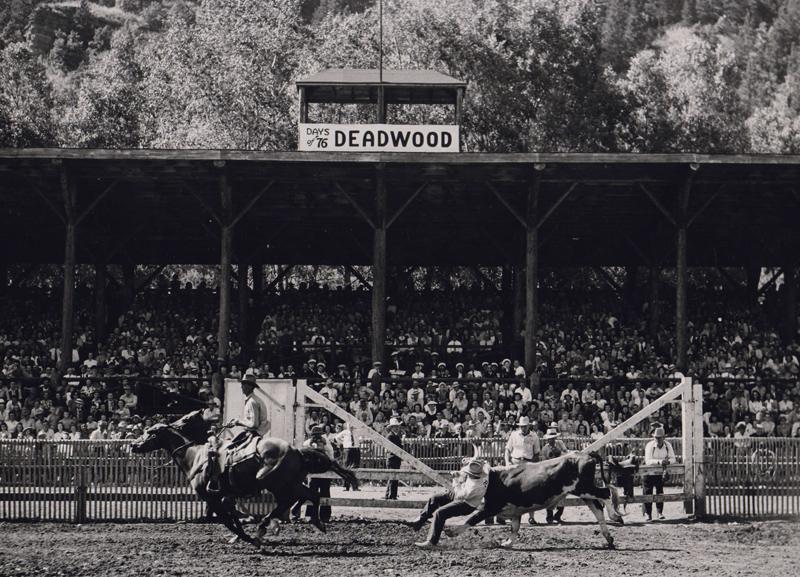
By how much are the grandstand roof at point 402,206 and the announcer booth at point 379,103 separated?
763 millimetres

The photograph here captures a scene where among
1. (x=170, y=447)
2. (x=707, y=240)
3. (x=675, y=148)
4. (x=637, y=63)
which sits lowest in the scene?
(x=170, y=447)

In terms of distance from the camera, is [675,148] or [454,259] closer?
[454,259]

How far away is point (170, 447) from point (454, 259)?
20.0m

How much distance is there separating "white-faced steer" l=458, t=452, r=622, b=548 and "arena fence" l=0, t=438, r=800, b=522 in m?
3.09

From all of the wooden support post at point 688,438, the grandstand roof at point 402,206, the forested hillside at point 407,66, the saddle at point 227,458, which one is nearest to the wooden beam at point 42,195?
the grandstand roof at point 402,206

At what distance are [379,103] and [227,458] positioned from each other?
14819 mm

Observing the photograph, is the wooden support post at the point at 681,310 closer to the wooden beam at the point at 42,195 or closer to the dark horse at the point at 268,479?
the dark horse at the point at 268,479

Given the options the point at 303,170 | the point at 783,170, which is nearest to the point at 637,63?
the point at 783,170

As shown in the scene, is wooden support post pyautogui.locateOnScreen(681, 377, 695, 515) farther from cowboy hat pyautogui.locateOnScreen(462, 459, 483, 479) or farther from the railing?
cowboy hat pyautogui.locateOnScreen(462, 459, 483, 479)

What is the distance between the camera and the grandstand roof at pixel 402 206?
79.3ft

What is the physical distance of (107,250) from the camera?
31016 mm

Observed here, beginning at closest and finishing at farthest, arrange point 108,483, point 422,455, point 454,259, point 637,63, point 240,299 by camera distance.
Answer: point 108,483
point 422,455
point 240,299
point 454,259
point 637,63

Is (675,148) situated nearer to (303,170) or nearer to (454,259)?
(454,259)

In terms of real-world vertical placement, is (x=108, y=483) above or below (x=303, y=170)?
below
